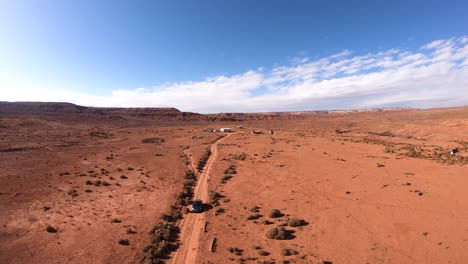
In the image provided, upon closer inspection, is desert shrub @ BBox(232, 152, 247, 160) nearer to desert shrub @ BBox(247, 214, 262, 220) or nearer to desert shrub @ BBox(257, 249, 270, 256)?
desert shrub @ BBox(247, 214, 262, 220)

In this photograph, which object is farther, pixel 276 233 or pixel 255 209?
pixel 255 209

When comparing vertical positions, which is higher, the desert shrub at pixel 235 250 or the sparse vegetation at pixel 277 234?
the sparse vegetation at pixel 277 234

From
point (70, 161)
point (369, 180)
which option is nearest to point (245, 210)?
point (369, 180)

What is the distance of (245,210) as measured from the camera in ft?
72.0

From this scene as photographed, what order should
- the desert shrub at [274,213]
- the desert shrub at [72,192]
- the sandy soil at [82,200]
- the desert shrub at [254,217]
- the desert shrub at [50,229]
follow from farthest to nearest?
1. the desert shrub at [72,192]
2. the desert shrub at [274,213]
3. the desert shrub at [254,217]
4. the desert shrub at [50,229]
5. the sandy soil at [82,200]

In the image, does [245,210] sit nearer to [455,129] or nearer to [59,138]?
[59,138]

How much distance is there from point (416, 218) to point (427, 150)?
103 ft

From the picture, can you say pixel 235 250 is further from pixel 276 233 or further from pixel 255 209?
pixel 255 209

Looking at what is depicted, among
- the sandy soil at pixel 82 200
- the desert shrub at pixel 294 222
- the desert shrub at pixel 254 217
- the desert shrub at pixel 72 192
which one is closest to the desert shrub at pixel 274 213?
the desert shrub at pixel 254 217

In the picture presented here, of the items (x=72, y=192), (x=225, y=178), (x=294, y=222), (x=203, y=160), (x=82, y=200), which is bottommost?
(x=294, y=222)

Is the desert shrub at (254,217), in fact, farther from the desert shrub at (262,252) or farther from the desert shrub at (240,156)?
the desert shrub at (240,156)

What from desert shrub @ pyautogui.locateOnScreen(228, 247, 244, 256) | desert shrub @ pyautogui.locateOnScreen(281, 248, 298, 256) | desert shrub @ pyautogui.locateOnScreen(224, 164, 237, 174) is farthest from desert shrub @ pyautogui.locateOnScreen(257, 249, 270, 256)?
desert shrub @ pyautogui.locateOnScreen(224, 164, 237, 174)

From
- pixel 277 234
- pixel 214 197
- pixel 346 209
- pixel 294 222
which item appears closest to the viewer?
pixel 277 234

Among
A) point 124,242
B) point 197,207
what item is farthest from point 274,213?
point 124,242
